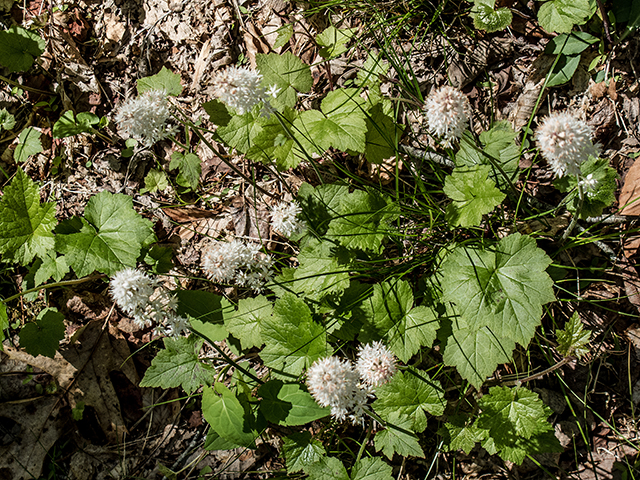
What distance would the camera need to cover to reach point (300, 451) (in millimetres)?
2768

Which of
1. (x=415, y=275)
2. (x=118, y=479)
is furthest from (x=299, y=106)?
(x=118, y=479)

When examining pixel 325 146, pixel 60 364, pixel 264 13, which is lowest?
pixel 60 364

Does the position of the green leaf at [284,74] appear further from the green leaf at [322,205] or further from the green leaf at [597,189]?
the green leaf at [597,189]

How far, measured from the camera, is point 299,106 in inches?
140

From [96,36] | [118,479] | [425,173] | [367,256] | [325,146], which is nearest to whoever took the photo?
[325,146]

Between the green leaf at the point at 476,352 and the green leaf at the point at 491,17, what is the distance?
78.5 inches

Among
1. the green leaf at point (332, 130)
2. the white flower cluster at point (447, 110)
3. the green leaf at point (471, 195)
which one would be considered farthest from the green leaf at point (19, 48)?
the green leaf at point (471, 195)

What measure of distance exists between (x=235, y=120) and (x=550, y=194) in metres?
2.27

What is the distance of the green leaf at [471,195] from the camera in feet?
7.38

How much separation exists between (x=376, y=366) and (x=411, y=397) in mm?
534

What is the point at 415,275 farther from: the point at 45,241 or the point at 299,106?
the point at 45,241

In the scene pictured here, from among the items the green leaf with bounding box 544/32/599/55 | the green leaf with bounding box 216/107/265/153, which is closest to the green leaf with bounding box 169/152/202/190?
the green leaf with bounding box 216/107/265/153

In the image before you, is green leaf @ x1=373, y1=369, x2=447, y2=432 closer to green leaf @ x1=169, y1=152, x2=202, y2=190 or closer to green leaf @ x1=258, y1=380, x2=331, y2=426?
green leaf @ x1=258, y1=380, x2=331, y2=426

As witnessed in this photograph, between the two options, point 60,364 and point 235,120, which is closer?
point 235,120
